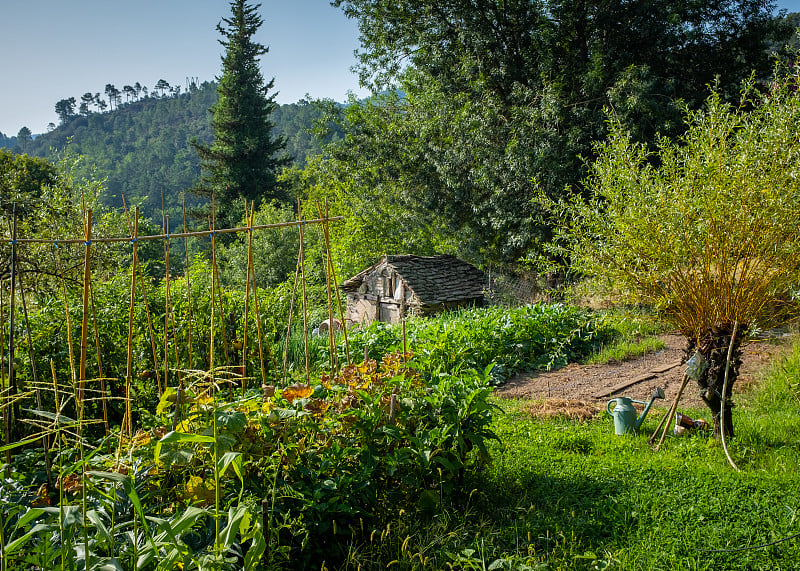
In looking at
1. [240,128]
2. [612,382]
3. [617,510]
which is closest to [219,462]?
[617,510]

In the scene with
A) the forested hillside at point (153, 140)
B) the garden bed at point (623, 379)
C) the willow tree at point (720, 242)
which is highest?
the forested hillside at point (153, 140)

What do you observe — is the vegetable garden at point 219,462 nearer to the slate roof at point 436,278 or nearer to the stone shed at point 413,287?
the stone shed at point 413,287

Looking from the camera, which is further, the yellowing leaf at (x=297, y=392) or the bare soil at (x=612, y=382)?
the bare soil at (x=612, y=382)

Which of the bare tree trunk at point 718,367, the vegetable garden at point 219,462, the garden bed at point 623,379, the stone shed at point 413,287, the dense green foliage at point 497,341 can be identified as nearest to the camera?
the vegetable garden at point 219,462

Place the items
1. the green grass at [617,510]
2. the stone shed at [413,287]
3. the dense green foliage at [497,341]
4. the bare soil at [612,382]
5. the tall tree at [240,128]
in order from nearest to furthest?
the green grass at [617,510], the bare soil at [612,382], the dense green foliage at [497,341], the stone shed at [413,287], the tall tree at [240,128]

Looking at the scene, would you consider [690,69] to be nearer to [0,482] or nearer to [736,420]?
[736,420]

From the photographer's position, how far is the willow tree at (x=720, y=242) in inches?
154

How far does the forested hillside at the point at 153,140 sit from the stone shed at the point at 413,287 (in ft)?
116

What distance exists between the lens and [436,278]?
541 inches

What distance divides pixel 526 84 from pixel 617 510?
12.5 meters

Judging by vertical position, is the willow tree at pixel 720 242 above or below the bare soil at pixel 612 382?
above

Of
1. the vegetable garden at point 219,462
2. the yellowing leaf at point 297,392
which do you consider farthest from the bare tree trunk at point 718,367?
the yellowing leaf at point 297,392

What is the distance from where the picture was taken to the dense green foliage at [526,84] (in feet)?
38.4

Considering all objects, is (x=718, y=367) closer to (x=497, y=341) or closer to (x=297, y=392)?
(x=297, y=392)
